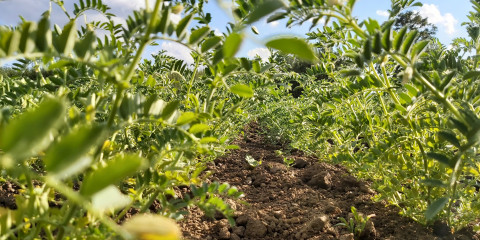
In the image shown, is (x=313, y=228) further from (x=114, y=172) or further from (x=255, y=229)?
(x=114, y=172)

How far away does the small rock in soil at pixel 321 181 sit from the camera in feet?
8.38

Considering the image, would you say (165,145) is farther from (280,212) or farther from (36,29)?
(280,212)

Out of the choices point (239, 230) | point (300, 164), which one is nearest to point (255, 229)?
point (239, 230)

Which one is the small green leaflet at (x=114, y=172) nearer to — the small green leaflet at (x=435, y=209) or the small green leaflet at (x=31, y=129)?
the small green leaflet at (x=31, y=129)

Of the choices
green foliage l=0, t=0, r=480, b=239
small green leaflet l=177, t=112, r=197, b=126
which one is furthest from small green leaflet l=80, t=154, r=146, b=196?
small green leaflet l=177, t=112, r=197, b=126

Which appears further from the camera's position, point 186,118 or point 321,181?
point 321,181

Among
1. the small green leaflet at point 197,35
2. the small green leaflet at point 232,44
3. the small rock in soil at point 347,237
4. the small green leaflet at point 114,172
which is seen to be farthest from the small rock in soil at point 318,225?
the small green leaflet at point 114,172

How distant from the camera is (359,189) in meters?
2.45

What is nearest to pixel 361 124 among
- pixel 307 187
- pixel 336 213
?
pixel 336 213

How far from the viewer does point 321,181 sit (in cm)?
257

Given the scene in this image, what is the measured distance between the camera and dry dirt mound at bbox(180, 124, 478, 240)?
1.74 m

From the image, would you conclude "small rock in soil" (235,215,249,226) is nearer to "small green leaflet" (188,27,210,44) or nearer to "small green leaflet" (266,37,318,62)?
"small green leaflet" (188,27,210,44)

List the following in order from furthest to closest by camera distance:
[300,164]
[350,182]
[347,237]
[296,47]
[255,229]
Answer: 1. [300,164]
2. [350,182]
3. [255,229]
4. [347,237]
5. [296,47]

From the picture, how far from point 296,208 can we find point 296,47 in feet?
5.37
